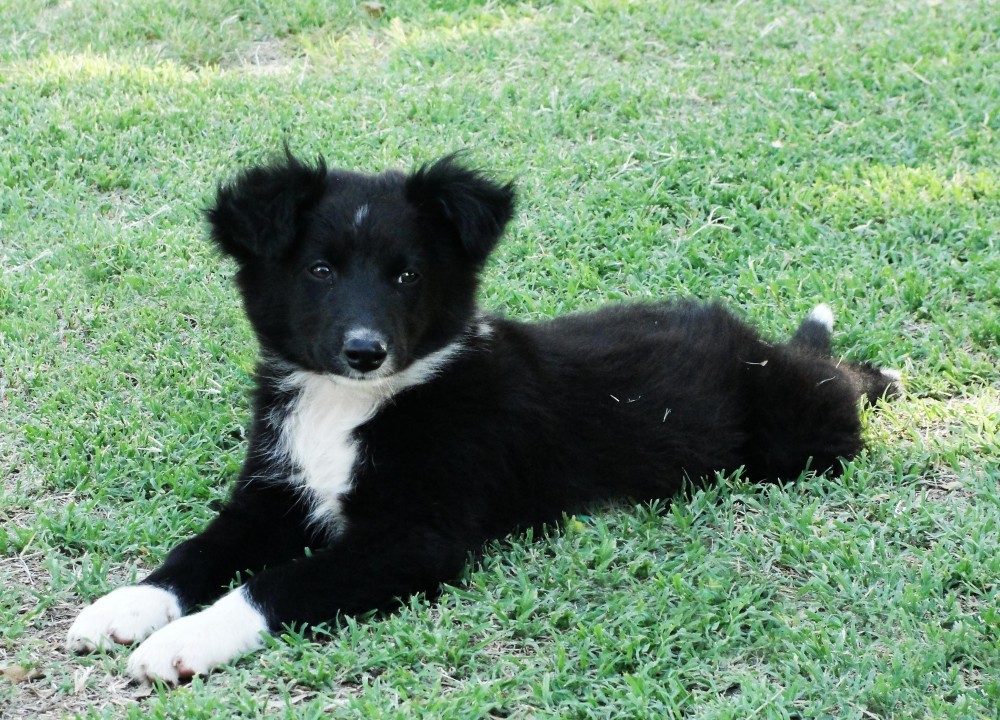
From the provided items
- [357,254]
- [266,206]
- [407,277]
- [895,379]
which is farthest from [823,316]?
[266,206]

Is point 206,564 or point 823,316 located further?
point 823,316

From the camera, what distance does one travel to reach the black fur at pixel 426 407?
3984mm

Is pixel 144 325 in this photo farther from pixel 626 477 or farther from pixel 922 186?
pixel 922 186

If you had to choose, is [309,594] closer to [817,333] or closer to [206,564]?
[206,564]

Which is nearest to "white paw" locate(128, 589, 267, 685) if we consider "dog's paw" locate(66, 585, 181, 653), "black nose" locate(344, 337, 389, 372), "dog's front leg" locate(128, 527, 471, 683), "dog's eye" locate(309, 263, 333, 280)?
"dog's front leg" locate(128, 527, 471, 683)

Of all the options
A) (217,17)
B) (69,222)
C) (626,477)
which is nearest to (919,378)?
(626,477)

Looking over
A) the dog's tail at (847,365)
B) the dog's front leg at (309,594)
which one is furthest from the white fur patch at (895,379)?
the dog's front leg at (309,594)

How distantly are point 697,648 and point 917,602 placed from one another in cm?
71

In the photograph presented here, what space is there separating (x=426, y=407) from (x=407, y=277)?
1.51 feet

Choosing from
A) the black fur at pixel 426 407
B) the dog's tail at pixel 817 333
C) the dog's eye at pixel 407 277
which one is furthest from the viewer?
the dog's tail at pixel 817 333

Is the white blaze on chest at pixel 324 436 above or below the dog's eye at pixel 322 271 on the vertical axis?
below

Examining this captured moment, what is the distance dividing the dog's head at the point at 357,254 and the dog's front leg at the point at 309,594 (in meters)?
0.59

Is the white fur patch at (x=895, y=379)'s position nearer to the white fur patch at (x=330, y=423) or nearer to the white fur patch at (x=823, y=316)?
the white fur patch at (x=823, y=316)

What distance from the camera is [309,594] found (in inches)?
150
